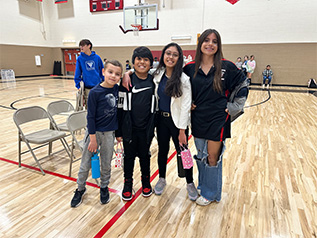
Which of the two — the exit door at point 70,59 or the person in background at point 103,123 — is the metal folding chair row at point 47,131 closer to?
the person in background at point 103,123

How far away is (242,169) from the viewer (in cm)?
297

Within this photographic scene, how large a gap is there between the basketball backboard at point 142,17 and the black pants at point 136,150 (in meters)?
11.1

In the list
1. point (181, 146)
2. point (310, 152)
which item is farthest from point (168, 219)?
point (310, 152)

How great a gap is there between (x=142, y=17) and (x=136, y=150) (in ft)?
38.5

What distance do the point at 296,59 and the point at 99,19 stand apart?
41.7 ft

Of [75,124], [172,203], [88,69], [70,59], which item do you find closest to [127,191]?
[172,203]

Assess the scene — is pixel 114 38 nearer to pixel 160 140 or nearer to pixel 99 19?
pixel 99 19

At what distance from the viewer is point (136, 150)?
2186 mm

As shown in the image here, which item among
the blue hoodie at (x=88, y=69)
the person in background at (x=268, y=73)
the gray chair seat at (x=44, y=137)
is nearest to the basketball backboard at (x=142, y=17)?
the person in background at (x=268, y=73)

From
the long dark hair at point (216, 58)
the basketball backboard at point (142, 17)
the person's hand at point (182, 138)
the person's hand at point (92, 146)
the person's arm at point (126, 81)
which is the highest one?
the basketball backboard at point (142, 17)

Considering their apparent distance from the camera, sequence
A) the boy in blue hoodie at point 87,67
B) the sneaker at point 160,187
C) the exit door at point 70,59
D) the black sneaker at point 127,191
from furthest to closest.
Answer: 1. the exit door at point 70,59
2. the boy in blue hoodie at point 87,67
3. the sneaker at point 160,187
4. the black sneaker at point 127,191

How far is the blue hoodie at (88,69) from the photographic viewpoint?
12.7 ft

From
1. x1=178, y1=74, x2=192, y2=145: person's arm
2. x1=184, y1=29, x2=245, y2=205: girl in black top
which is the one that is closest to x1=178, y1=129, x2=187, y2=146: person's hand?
x1=178, y1=74, x2=192, y2=145: person's arm

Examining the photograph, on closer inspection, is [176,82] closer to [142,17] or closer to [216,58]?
[216,58]
